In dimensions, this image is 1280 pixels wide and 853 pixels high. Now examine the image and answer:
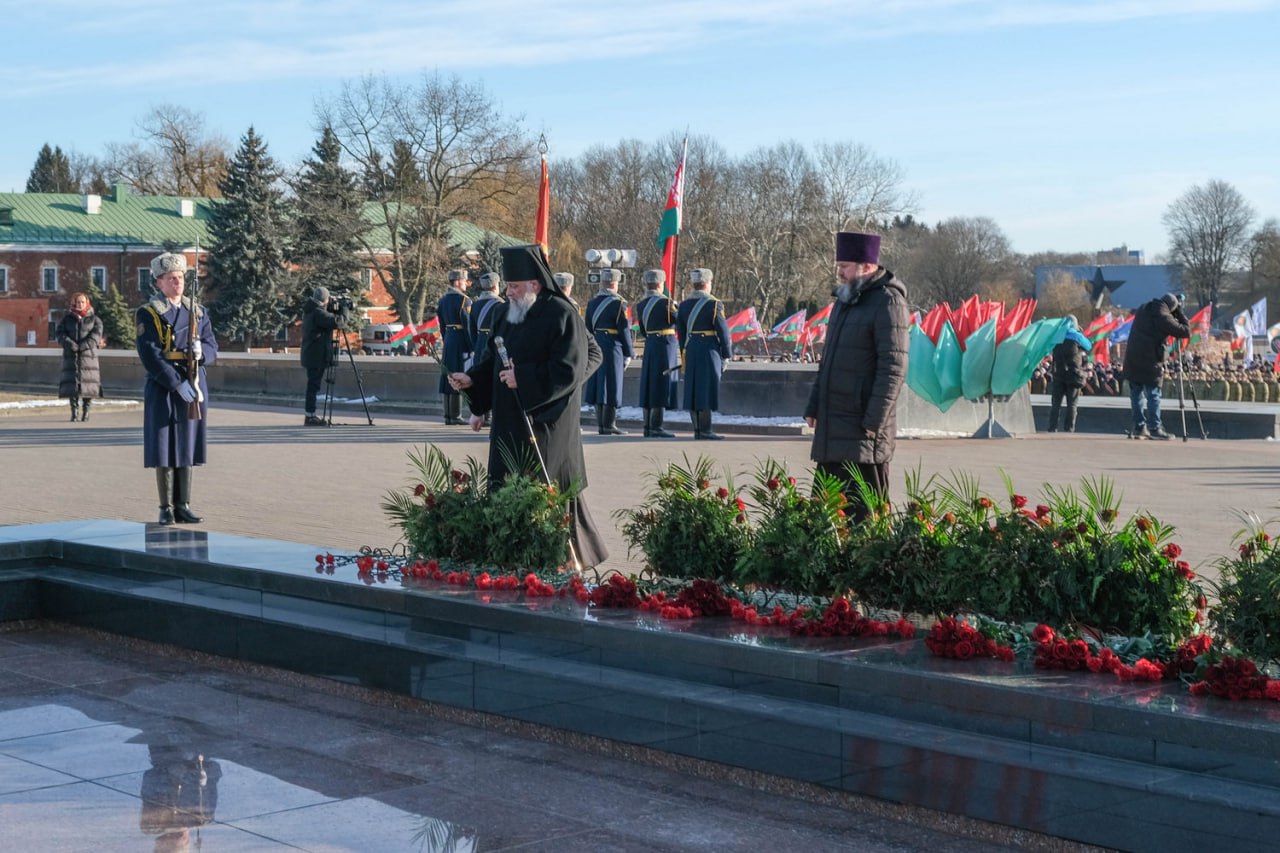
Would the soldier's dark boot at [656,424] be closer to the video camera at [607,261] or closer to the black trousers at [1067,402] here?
the video camera at [607,261]

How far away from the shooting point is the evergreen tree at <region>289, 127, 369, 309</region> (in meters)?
66.0

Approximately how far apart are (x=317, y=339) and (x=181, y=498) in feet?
37.1

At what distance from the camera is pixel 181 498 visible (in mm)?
10500

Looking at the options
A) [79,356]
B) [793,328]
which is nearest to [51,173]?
[793,328]

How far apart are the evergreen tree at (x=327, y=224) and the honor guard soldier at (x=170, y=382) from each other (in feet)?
184

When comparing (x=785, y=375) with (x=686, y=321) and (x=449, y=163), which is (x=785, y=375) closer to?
(x=686, y=321)

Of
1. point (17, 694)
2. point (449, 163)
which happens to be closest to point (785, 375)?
point (17, 694)

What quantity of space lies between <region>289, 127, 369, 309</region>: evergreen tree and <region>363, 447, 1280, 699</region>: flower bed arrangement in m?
59.9

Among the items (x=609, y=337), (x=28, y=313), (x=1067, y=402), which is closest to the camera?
(x=609, y=337)

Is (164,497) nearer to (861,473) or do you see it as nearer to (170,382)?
(170,382)

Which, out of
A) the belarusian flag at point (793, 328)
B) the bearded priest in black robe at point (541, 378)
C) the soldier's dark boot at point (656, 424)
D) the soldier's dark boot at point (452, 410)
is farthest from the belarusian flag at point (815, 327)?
the bearded priest in black robe at point (541, 378)

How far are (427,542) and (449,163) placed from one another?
6094 centimetres

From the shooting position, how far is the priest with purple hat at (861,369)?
7633 millimetres

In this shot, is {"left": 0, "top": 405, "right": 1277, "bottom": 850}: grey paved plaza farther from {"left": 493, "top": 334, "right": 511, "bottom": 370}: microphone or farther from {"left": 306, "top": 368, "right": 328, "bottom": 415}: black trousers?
{"left": 306, "top": 368, "right": 328, "bottom": 415}: black trousers
